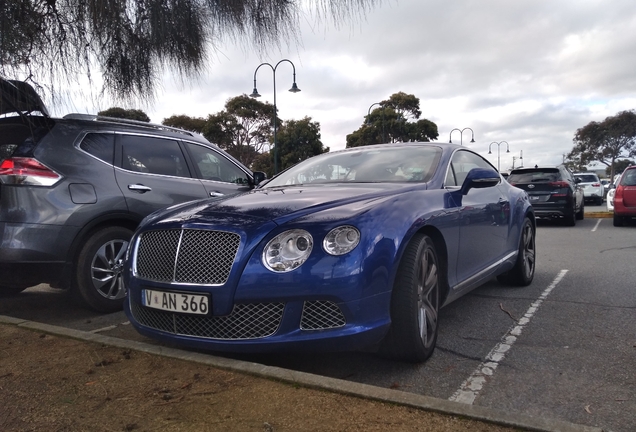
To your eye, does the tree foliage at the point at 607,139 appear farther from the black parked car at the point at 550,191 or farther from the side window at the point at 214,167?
the side window at the point at 214,167

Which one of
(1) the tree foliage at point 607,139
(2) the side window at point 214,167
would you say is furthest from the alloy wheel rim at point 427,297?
(1) the tree foliage at point 607,139

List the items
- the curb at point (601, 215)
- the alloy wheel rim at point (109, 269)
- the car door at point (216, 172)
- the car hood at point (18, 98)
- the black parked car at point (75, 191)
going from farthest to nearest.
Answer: the curb at point (601, 215), the car door at point (216, 172), the alloy wheel rim at point (109, 269), the black parked car at point (75, 191), the car hood at point (18, 98)

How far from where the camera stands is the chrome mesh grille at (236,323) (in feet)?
9.53

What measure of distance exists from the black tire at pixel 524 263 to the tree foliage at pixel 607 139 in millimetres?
61706

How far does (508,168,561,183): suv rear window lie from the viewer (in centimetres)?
1357

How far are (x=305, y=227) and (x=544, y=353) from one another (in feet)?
6.17

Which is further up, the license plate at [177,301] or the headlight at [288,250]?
the headlight at [288,250]

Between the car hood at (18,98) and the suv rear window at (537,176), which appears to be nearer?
the car hood at (18,98)

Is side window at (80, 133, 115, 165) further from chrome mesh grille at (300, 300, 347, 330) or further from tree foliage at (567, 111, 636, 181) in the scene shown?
tree foliage at (567, 111, 636, 181)

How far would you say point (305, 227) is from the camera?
294 centimetres

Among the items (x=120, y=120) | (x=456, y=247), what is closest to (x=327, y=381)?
(x=456, y=247)

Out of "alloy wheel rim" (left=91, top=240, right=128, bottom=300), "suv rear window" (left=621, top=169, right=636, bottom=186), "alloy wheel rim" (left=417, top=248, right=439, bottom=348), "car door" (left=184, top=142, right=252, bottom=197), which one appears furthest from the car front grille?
"suv rear window" (left=621, top=169, right=636, bottom=186)

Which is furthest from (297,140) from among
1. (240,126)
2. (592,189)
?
(592,189)

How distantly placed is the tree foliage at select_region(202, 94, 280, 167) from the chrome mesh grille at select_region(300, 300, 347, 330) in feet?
116
